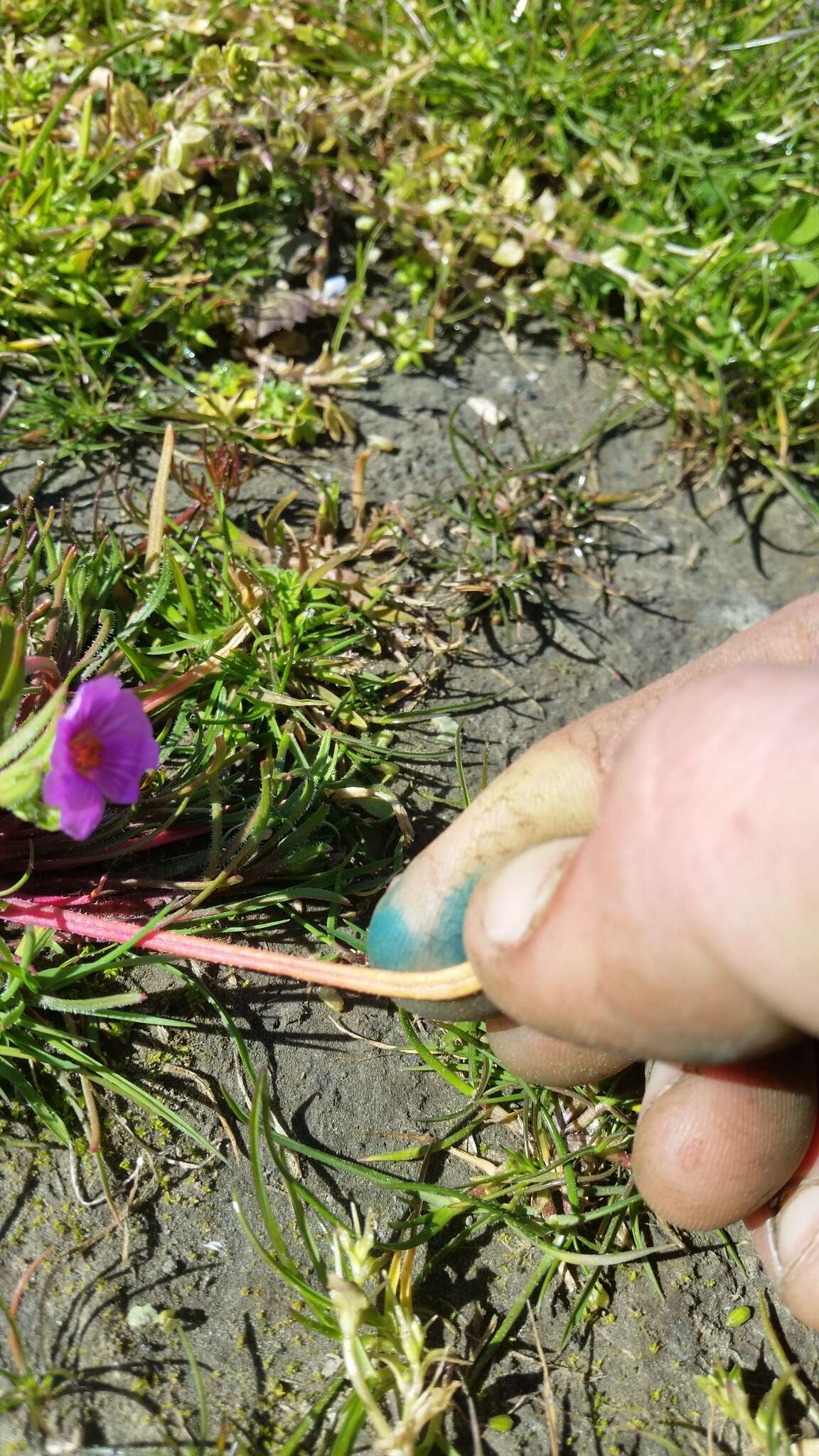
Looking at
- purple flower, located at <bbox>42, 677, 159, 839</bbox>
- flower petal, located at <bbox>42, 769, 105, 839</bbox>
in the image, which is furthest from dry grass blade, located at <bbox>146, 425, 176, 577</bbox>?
flower petal, located at <bbox>42, 769, 105, 839</bbox>

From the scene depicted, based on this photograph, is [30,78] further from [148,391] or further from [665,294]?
[665,294]

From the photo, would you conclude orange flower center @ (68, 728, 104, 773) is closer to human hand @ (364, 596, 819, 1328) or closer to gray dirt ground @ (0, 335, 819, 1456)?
human hand @ (364, 596, 819, 1328)

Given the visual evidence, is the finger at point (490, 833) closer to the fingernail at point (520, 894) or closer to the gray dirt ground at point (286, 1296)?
the fingernail at point (520, 894)

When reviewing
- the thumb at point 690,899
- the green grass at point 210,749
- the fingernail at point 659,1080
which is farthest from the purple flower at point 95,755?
the fingernail at point 659,1080

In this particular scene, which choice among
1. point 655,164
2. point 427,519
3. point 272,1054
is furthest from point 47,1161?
point 655,164

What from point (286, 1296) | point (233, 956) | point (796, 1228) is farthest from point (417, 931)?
point (796, 1228)

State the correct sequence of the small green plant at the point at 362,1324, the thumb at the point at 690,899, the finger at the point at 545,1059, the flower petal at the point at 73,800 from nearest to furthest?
1. the thumb at the point at 690,899
2. the flower petal at the point at 73,800
3. the small green plant at the point at 362,1324
4. the finger at the point at 545,1059
